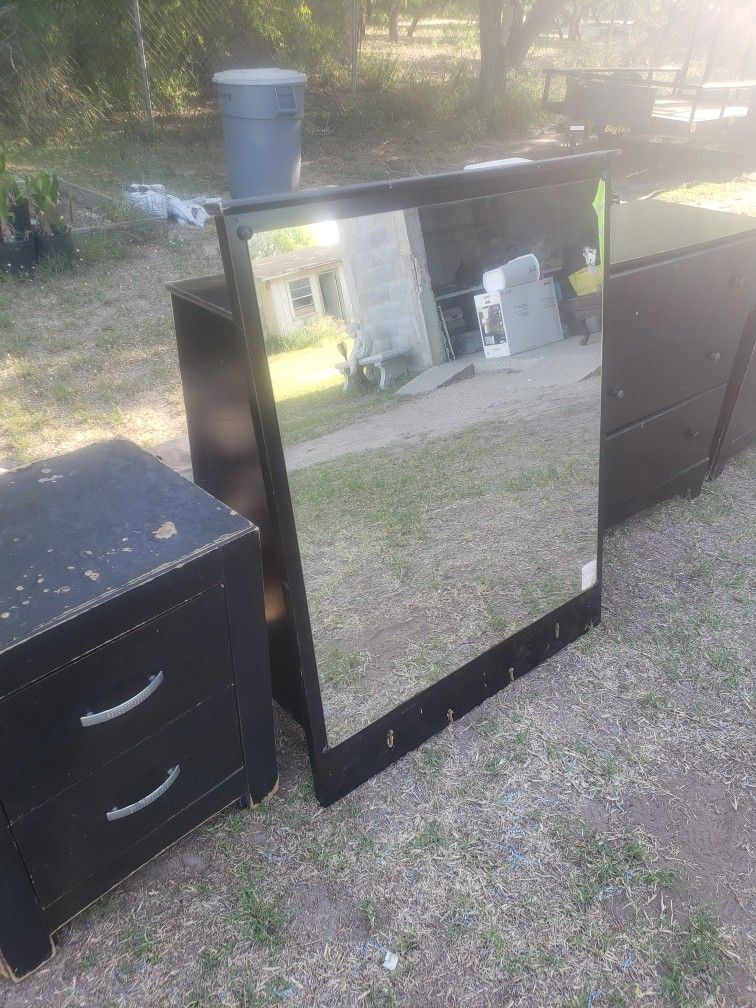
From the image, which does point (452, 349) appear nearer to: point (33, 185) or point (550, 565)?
point (550, 565)

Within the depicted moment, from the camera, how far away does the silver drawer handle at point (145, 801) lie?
1588mm

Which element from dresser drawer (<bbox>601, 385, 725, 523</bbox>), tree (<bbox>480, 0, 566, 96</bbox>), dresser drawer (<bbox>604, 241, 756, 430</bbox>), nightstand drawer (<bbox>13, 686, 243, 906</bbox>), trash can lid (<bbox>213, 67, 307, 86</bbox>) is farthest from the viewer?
tree (<bbox>480, 0, 566, 96</bbox>)

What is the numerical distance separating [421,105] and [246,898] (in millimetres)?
13186

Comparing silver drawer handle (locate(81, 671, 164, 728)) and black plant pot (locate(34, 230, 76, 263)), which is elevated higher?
black plant pot (locate(34, 230, 76, 263))

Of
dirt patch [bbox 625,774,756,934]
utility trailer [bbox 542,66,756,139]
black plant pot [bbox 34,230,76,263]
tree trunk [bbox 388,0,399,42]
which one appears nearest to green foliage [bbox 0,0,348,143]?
black plant pot [bbox 34,230,76,263]

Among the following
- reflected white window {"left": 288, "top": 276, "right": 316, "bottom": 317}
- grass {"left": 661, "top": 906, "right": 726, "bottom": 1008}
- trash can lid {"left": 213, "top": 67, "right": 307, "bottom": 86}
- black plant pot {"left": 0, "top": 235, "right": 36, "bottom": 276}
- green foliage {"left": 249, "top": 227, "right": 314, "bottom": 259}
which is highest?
trash can lid {"left": 213, "top": 67, "right": 307, "bottom": 86}

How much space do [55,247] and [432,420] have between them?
549 centimetres

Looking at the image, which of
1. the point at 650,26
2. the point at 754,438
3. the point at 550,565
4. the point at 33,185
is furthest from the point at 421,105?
the point at 650,26

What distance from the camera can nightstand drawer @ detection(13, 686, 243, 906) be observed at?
1477 mm

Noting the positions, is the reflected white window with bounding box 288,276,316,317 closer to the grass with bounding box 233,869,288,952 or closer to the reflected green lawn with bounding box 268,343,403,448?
the reflected green lawn with bounding box 268,343,403,448

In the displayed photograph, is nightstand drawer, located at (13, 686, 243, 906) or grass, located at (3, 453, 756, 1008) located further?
grass, located at (3, 453, 756, 1008)

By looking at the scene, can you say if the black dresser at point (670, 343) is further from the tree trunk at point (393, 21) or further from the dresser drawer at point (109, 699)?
the tree trunk at point (393, 21)

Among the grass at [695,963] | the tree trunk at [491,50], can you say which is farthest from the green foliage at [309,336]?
the tree trunk at [491,50]

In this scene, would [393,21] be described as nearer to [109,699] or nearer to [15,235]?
[15,235]
